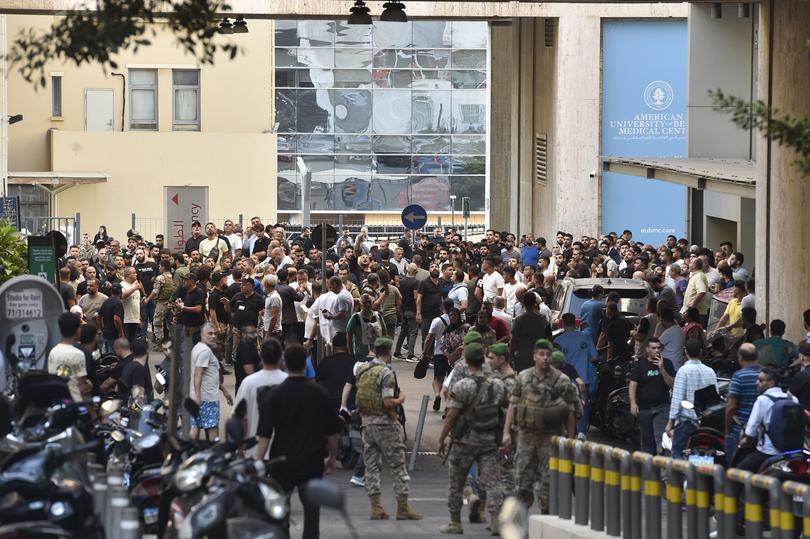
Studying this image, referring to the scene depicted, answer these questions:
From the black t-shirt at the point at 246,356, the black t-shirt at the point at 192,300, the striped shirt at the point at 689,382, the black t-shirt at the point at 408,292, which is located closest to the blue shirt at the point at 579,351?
the striped shirt at the point at 689,382

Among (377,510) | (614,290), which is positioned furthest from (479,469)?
(614,290)

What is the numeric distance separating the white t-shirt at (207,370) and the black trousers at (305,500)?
4.99 meters

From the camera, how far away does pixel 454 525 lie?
46.2ft

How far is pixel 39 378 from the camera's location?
1296 cm

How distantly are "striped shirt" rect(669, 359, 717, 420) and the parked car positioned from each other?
6.72 meters

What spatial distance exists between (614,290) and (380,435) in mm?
8553

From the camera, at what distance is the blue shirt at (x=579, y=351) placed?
1822 cm

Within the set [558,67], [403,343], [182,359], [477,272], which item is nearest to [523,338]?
[182,359]

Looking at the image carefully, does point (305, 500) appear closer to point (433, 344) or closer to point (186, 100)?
point (433, 344)

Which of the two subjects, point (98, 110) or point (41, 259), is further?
point (98, 110)

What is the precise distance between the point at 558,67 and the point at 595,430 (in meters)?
22.6

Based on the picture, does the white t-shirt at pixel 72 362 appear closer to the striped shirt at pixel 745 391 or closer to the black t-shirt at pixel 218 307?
the striped shirt at pixel 745 391

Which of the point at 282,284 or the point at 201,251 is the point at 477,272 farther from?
the point at 201,251

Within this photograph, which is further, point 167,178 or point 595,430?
point 167,178
